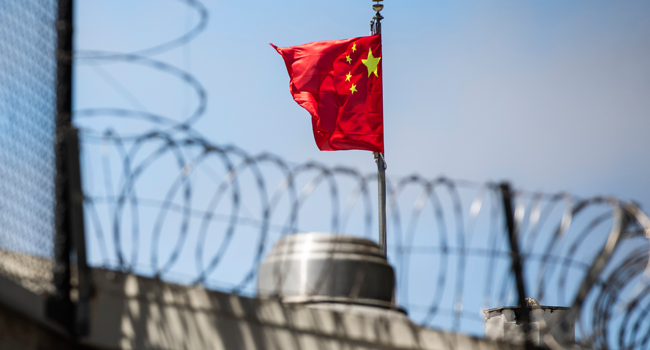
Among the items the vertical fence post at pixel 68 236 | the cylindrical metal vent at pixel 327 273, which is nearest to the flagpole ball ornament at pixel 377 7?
the cylindrical metal vent at pixel 327 273

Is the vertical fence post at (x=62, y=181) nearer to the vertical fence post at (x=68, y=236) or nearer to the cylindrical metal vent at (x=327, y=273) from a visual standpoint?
the vertical fence post at (x=68, y=236)

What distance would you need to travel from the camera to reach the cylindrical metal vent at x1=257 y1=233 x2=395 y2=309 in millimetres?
6098

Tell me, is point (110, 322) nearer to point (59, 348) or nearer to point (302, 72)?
point (59, 348)

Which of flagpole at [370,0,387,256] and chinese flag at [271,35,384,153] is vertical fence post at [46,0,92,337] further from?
chinese flag at [271,35,384,153]

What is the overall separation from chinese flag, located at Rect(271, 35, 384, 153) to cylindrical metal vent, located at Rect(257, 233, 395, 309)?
4.97 metres

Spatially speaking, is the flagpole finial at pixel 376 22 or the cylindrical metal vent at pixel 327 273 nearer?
the cylindrical metal vent at pixel 327 273

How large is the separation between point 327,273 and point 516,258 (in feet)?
4.95

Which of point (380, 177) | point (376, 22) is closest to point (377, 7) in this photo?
point (376, 22)

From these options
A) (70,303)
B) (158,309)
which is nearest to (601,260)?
(158,309)

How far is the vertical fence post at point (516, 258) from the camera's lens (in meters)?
5.54

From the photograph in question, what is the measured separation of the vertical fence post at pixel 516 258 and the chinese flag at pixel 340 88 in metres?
5.48

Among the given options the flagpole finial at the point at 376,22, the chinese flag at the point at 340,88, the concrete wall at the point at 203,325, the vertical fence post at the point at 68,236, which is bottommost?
the concrete wall at the point at 203,325

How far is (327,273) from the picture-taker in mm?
6082

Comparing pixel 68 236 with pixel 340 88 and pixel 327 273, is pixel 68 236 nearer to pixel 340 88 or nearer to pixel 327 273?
pixel 327 273
